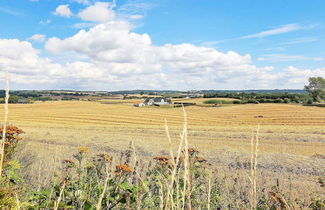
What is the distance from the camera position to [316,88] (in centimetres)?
9388

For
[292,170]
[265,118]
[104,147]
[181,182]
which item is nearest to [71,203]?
[181,182]

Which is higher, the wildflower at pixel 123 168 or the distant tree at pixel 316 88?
the distant tree at pixel 316 88

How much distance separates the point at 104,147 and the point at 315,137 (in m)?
21.5

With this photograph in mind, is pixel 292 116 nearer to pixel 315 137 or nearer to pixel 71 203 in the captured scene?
pixel 315 137

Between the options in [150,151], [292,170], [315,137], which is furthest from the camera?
[315,137]

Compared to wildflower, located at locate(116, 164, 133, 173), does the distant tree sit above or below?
above

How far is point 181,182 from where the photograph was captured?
162 inches

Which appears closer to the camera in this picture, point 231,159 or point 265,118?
point 231,159

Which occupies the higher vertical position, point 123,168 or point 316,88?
point 316,88

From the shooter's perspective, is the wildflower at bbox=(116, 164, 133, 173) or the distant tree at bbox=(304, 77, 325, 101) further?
the distant tree at bbox=(304, 77, 325, 101)

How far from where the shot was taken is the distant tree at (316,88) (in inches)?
3652

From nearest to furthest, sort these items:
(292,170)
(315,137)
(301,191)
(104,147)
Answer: (301,191) < (292,170) < (104,147) < (315,137)

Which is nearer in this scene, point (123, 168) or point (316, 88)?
point (123, 168)

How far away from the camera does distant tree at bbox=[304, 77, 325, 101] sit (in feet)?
304
